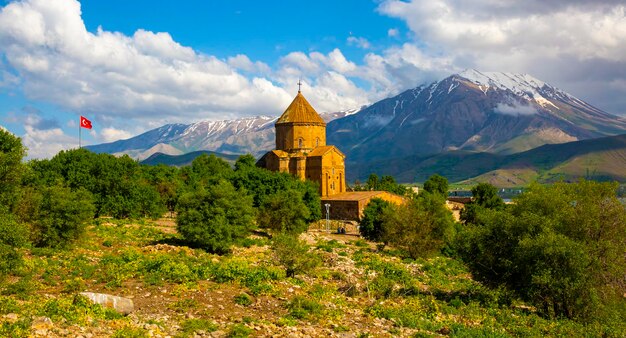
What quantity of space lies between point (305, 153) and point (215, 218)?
43484 mm

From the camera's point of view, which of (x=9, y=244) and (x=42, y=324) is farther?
(x=9, y=244)

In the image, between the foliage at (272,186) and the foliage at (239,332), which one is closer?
the foliage at (239,332)

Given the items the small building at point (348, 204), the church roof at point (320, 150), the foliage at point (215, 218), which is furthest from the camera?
the church roof at point (320, 150)

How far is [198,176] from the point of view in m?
86.4

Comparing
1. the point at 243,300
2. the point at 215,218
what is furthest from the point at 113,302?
the point at 215,218

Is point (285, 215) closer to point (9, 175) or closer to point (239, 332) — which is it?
point (9, 175)

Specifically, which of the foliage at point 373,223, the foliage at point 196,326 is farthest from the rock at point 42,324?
the foliage at point 373,223

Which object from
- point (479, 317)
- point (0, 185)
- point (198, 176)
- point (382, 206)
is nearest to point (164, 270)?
point (0, 185)

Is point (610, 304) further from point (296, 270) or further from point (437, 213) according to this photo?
point (437, 213)

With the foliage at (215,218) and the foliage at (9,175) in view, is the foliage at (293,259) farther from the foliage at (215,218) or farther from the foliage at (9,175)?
the foliage at (9,175)

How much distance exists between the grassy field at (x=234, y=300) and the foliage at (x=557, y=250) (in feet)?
4.35

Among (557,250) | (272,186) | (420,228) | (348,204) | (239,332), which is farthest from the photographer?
(348,204)

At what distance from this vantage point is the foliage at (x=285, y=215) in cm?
4900

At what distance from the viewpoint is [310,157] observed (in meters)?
77.9
